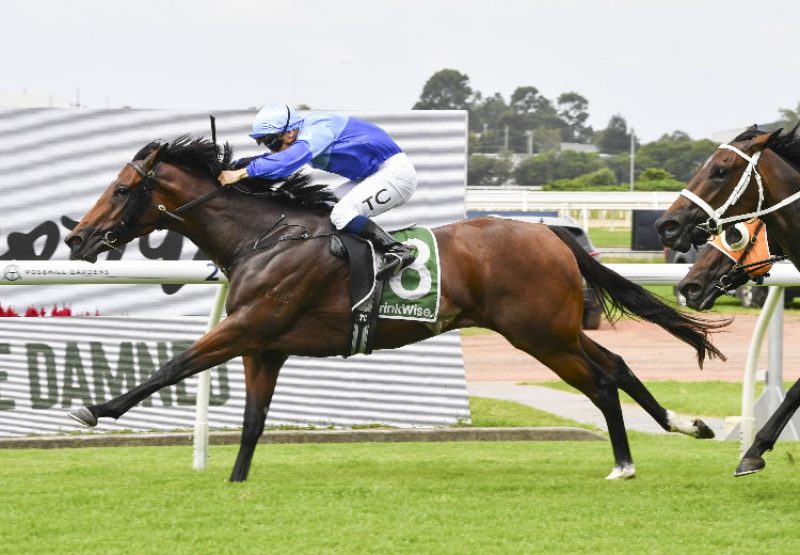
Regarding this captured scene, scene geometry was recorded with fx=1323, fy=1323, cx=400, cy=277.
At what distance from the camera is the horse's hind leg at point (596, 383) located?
697 centimetres

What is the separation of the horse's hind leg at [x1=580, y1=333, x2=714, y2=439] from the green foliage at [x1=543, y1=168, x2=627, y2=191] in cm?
5475

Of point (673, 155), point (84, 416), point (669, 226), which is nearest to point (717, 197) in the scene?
point (669, 226)

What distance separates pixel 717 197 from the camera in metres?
6.30

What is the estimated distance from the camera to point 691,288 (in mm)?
6672

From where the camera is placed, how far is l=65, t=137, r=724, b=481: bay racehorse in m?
6.81

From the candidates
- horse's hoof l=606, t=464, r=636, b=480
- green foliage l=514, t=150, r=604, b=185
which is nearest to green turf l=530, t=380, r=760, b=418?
horse's hoof l=606, t=464, r=636, b=480

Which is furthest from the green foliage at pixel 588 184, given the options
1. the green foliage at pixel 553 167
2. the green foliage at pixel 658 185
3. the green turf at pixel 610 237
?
the green foliage at pixel 553 167

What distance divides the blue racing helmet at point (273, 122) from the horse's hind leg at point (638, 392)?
78.1 inches

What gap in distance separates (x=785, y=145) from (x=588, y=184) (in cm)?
6478

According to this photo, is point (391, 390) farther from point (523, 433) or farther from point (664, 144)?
point (664, 144)

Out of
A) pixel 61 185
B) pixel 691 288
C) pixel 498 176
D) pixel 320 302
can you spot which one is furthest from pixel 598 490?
pixel 498 176

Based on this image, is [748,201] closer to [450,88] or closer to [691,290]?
[691,290]

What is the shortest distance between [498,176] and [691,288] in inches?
3274

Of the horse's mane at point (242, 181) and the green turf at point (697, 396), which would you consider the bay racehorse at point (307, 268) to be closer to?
the horse's mane at point (242, 181)
